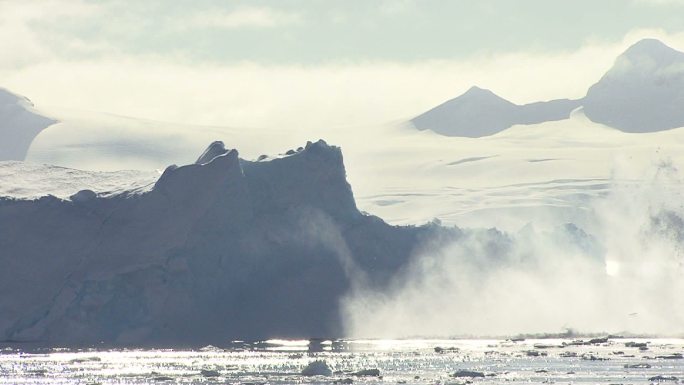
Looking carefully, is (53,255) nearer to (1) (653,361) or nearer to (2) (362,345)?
(2) (362,345)

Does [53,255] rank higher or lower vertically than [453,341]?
higher

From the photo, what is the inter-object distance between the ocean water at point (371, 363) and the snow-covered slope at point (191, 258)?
3.55m

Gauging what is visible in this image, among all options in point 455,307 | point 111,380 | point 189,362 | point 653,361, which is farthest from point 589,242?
point 111,380

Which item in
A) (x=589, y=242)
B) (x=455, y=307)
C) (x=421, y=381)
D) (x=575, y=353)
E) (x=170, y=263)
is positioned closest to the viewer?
(x=421, y=381)

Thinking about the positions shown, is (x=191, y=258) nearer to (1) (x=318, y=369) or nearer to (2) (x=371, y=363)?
(2) (x=371, y=363)

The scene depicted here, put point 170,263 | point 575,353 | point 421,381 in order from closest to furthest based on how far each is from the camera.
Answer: point 421,381, point 575,353, point 170,263

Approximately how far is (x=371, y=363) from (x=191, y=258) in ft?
77.9

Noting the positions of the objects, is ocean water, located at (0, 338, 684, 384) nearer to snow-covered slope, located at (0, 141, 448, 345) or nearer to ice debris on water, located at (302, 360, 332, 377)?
ice debris on water, located at (302, 360, 332, 377)

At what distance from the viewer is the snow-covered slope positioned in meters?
122

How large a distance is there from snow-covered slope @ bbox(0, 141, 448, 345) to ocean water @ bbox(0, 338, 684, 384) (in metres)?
3.55

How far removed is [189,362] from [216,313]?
56.4ft

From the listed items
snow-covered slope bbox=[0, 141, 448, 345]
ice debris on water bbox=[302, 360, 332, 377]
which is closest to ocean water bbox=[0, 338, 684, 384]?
ice debris on water bbox=[302, 360, 332, 377]

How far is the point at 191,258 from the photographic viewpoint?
123 metres

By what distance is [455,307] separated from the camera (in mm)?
131625
